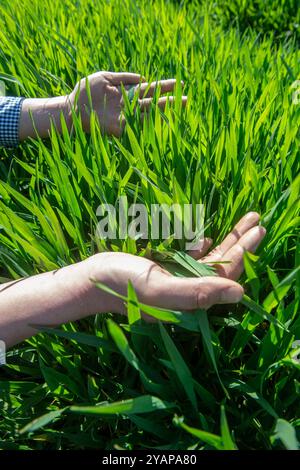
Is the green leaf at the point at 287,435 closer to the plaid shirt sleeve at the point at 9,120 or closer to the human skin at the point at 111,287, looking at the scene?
the human skin at the point at 111,287

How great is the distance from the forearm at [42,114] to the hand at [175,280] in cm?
46

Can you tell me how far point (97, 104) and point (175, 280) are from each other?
587 mm

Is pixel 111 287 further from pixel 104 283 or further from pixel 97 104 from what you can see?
pixel 97 104

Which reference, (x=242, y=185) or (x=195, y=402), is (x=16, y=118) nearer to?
(x=242, y=185)

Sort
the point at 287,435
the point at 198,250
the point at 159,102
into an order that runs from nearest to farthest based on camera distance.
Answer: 1. the point at 287,435
2. the point at 198,250
3. the point at 159,102

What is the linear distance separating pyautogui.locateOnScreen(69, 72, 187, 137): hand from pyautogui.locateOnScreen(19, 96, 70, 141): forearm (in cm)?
3

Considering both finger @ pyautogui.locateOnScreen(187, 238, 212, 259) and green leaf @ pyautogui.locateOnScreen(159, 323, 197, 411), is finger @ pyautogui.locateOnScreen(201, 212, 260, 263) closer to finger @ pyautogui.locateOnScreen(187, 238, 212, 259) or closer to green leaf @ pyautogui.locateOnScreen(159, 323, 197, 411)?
finger @ pyautogui.locateOnScreen(187, 238, 212, 259)

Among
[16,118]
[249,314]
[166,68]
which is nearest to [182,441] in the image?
[249,314]

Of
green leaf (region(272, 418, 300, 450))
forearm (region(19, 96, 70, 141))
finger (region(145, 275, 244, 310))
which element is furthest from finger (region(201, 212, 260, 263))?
forearm (region(19, 96, 70, 141))

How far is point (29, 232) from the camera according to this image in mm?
778

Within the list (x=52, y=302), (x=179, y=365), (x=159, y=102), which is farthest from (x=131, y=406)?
(x=159, y=102)

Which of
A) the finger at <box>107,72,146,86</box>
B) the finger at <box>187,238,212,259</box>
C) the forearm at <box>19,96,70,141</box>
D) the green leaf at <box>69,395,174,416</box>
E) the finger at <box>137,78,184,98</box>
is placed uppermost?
the finger at <box>107,72,146,86</box>

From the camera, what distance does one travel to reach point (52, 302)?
2.15 feet

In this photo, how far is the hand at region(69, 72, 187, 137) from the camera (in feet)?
3.33
